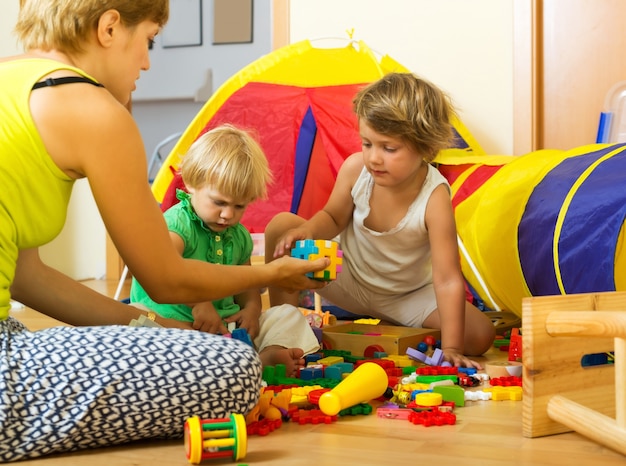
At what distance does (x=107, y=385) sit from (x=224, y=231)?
27.0 inches

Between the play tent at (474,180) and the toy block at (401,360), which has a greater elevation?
the play tent at (474,180)

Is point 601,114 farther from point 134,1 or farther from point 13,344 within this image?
point 13,344

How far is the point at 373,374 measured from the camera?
3.78 feet

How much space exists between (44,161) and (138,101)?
317 centimetres

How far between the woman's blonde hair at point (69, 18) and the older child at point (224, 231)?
457mm

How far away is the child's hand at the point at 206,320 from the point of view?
1439 millimetres

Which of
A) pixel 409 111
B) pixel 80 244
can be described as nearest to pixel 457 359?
pixel 409 111

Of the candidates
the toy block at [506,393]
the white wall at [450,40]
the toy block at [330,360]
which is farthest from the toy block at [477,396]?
the white wall at [450,40]

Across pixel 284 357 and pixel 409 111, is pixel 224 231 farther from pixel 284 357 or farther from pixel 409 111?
pixel 409 111

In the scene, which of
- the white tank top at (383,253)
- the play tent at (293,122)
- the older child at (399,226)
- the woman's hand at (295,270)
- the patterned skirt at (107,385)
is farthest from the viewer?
the play tent at (293,122)

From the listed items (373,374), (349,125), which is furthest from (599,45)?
(373,374)

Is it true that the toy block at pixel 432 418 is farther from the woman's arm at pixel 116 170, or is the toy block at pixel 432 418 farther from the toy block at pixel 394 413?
the woman's arm at pixel 116 170

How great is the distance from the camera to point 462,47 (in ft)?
8.91

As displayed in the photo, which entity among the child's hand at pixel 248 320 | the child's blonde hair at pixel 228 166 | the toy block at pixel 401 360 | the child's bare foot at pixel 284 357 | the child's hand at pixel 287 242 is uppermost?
the child's blonde hair at pixel 228 166
